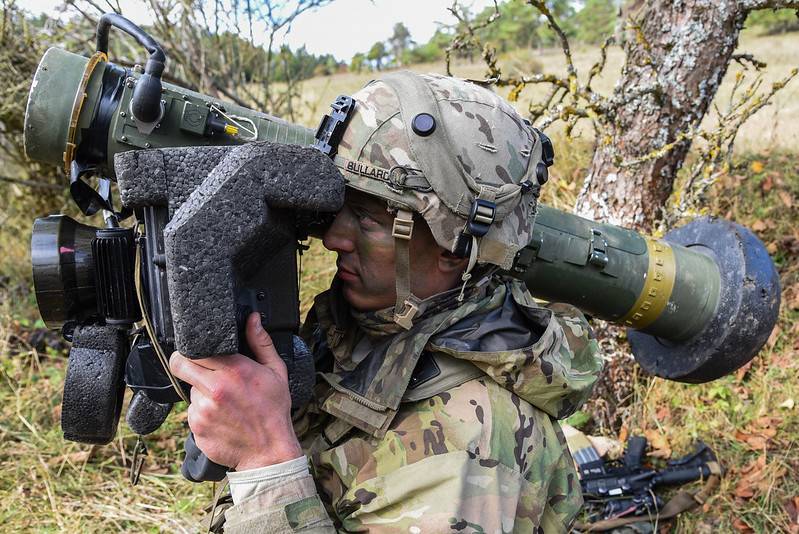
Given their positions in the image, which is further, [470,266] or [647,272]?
[647,272]

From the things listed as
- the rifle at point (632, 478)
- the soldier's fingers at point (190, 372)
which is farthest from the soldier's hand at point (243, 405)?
the rifle at point (632, 478)

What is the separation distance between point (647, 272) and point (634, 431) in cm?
167

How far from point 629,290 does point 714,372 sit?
58 centimetres

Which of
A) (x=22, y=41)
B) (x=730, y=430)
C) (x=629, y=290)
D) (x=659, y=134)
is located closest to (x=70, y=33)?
(x=22, y=41)

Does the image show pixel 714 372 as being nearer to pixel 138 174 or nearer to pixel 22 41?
pixel 138 174

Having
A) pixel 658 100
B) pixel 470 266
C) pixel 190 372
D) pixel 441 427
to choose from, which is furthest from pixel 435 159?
pixel 658 100

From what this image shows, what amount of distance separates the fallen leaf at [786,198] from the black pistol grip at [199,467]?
522 centimetres

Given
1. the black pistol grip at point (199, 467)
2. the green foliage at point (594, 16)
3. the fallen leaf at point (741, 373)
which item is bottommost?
the fallen leaf at point (741, 373)

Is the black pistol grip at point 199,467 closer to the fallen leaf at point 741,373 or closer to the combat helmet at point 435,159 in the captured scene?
the combat helmet at point 435,159

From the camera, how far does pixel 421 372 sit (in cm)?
186

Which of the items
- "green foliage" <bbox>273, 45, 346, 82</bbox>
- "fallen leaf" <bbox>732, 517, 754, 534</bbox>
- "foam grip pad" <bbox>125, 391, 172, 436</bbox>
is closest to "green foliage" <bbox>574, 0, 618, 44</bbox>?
"green foliage" <bbox>273, 45, 346, 82</bbox>

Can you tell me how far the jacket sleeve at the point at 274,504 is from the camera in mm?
1543

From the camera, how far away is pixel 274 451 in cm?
158

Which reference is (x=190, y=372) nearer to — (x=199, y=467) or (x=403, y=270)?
(x=199, y=467)
